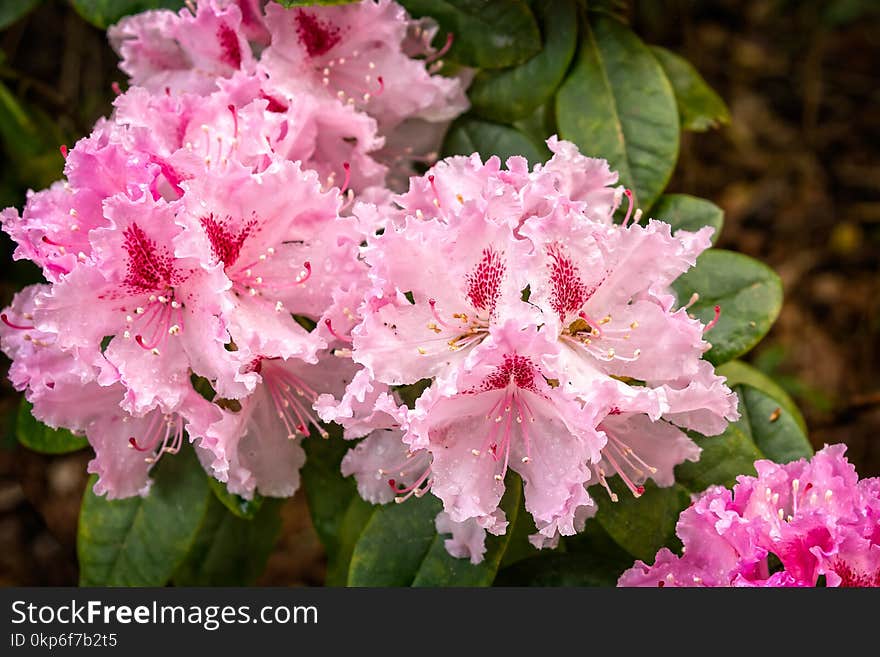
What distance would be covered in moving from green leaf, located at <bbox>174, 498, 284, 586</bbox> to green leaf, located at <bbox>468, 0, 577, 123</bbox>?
0.81 m

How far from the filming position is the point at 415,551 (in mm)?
1369

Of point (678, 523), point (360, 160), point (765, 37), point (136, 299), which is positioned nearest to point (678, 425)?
point (678, 523)

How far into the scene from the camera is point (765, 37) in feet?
10.3

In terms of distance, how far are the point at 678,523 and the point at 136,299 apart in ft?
2.38

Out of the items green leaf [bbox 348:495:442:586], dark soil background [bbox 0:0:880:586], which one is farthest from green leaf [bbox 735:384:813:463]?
dark soil background [bbox 0:0:880:586]

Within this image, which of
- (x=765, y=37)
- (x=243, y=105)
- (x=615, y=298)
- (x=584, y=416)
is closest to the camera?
(x=584, y=416)

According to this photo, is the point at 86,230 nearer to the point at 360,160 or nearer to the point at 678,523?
the point at 360,160

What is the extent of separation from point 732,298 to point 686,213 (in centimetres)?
15

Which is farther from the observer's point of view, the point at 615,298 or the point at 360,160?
the point at 360,160

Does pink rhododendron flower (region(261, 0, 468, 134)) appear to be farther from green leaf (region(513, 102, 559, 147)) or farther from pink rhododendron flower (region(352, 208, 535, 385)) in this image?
pink rhododendron flower (region(352, 208, 535, 385))

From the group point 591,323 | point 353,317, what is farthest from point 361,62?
point 591,323

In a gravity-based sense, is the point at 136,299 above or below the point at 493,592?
above

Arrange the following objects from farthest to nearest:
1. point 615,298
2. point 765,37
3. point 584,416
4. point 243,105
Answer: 1. point 765,37
2. point 243,105
3. point 615,298
4. point 584,416

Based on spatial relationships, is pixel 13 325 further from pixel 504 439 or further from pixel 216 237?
pixel 504 439
